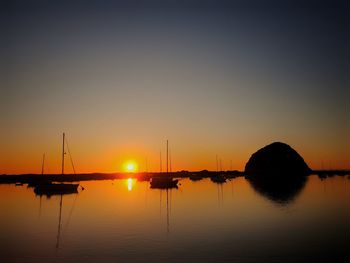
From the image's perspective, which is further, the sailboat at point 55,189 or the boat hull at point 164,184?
the boat hull at point 164,184

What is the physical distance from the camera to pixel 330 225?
4256 centimetres

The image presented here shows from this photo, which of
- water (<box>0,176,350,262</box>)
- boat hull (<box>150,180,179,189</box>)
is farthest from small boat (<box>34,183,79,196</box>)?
water (<box>0,176,350,262</box>)

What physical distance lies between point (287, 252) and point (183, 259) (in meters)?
9.06

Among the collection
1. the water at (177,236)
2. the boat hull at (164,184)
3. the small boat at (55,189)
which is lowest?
the water at (177,236)

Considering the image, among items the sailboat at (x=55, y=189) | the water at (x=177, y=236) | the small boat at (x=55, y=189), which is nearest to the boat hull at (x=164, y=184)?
the small boat at (x=55, y=189)

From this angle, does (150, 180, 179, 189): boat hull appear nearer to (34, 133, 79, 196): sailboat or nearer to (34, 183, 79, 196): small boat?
(34, 183, 79, 196): small boat

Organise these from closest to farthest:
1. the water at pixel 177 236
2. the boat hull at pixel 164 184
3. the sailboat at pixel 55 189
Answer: the water at pixel 177 236
the sailboat at pixel 55 189
the boat hull at pixel 164 184

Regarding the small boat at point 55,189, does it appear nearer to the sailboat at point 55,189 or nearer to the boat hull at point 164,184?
the sailboat at point 55,189

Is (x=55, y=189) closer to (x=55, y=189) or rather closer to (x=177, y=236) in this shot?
(x=55, y=189)

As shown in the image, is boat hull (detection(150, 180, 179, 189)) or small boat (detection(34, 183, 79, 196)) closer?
small boat (detection(34, 183, 79, 196))

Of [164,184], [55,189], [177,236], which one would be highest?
[164,184]

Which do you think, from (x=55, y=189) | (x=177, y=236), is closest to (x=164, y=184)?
(x=55, y=189)

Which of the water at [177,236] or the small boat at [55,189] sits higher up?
the small boat at [55,189]

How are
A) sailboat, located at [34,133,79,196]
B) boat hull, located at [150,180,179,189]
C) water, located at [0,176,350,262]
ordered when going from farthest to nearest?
boat hull, located at [150,180,179,189]
sailboat, located at [34,133,79,196]
water, located at [0,176,350,262]
